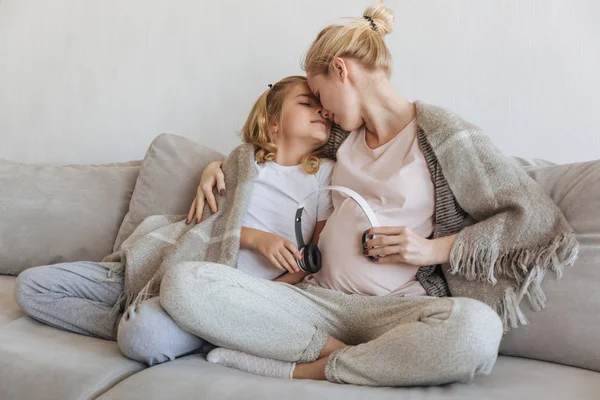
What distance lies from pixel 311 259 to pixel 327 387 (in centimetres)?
36

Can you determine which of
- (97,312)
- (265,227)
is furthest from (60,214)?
(265,227)

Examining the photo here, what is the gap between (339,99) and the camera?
1348mm

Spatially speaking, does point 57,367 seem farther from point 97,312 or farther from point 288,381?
point 288,381

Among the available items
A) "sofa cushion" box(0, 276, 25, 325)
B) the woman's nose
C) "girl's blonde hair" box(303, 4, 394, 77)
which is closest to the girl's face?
the woman's nose

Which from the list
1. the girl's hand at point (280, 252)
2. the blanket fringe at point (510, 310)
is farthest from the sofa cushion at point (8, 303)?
the blanket fringe at point (510, 310)

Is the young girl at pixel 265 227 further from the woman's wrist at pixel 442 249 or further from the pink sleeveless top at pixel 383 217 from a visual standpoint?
the woman's wrist at pixel 442 249

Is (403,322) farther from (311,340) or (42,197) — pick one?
(42,197)

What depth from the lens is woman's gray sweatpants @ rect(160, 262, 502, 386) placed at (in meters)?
0.93

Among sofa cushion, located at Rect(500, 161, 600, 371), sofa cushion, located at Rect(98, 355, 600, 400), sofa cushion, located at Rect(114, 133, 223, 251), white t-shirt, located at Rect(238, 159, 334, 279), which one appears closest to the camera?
sofa cushion, located at Rect(98, 355, 600, 400)

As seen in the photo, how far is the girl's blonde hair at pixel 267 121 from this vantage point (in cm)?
148

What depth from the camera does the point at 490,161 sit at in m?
1.18

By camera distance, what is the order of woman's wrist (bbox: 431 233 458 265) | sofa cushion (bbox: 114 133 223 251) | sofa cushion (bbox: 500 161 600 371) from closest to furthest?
1. sofa cushion (bbox: 500 161 600 371)
2. woman's wrist (bbox: 431 233 458 265)
3. sofa cushion (bbox: 114 133 223 251)

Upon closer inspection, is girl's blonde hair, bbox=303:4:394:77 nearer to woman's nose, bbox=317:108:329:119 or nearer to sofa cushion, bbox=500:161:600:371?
woman's nose, bbox=317:108:329:119

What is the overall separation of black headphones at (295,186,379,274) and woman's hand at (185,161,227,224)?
0.24 m
